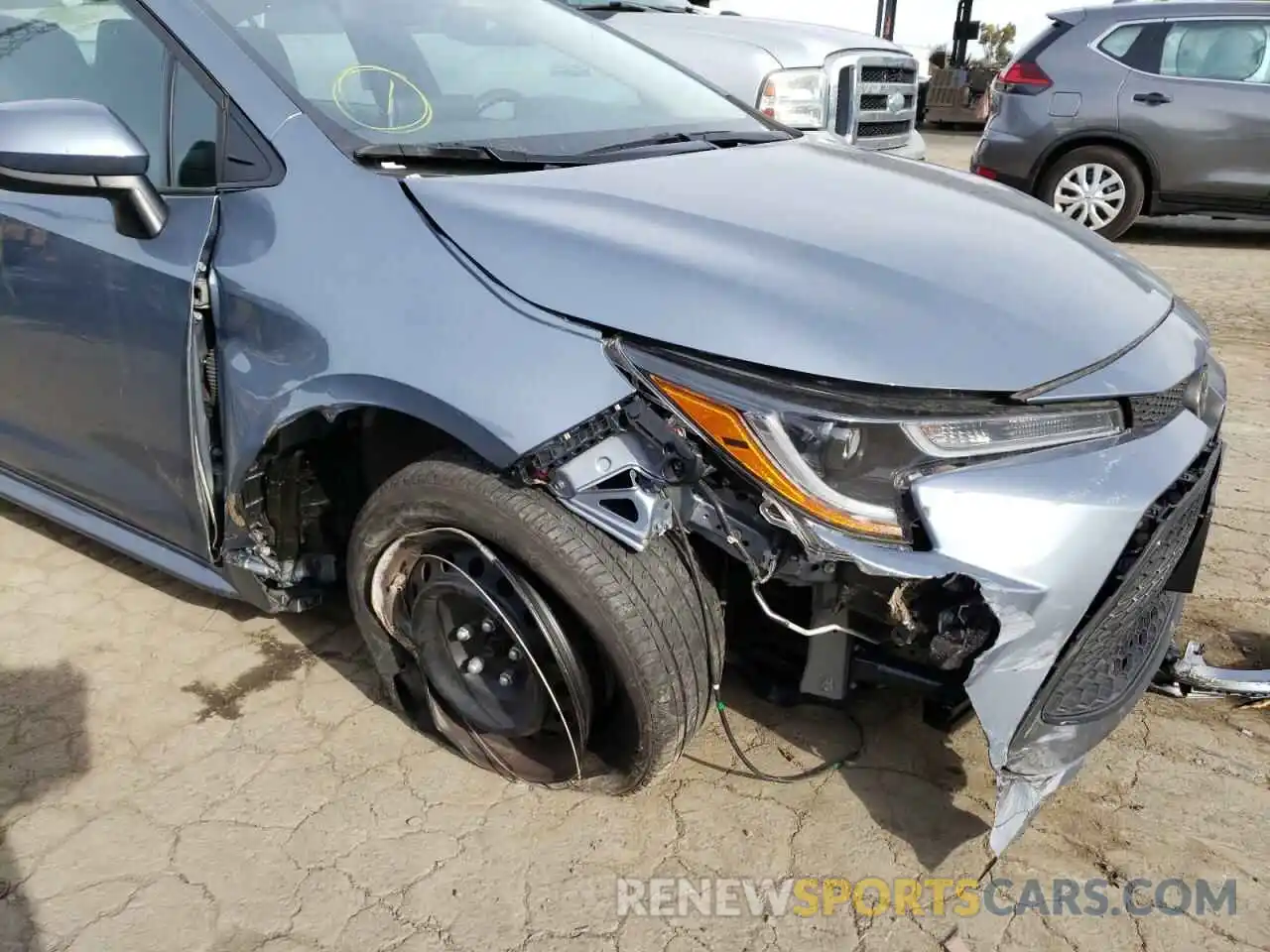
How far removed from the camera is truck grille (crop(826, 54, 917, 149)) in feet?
18.7

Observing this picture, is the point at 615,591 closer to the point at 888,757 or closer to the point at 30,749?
the point at 888,757

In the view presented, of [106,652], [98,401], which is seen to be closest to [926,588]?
[98,401]

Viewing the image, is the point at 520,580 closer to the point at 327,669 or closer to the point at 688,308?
the point at 688,308

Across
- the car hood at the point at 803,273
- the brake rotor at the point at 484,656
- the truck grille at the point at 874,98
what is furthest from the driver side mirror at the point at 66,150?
the truck grille at the point at 874,98

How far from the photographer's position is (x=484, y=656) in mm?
2186

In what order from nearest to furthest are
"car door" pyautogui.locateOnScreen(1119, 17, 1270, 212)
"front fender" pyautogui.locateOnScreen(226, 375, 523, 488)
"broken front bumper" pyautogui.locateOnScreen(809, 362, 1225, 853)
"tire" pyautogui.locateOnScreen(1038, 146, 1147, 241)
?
"broken front bumper" pyautogui.locateOnScreen(809, 362, 1225, 853), "front fender" pyautogui.locateOnScreen(226, 375, 523, 488), "car door" pyautogui.locateOnScreen(1119, 17, 1270, 212), "tire" pyautogui.locateOnScreen(1038, 146, 1147, 241)

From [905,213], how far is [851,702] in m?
1.15

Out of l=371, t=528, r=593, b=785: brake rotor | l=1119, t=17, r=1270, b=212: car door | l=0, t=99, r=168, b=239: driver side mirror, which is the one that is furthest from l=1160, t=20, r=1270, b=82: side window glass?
l=0, t=99, r=168, b=239: driver side mirror

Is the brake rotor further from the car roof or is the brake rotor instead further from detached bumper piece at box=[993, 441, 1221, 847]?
the car roof

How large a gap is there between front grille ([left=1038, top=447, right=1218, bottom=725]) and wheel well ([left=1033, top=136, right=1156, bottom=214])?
20.8 ft

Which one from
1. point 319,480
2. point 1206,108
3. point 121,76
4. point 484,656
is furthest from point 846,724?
point 1206,108

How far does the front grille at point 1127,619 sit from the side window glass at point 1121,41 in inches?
260

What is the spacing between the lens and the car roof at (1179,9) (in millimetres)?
7155

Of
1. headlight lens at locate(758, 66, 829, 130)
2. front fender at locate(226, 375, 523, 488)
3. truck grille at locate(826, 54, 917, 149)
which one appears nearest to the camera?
front fender at locate(226, 375, 523, 488)
